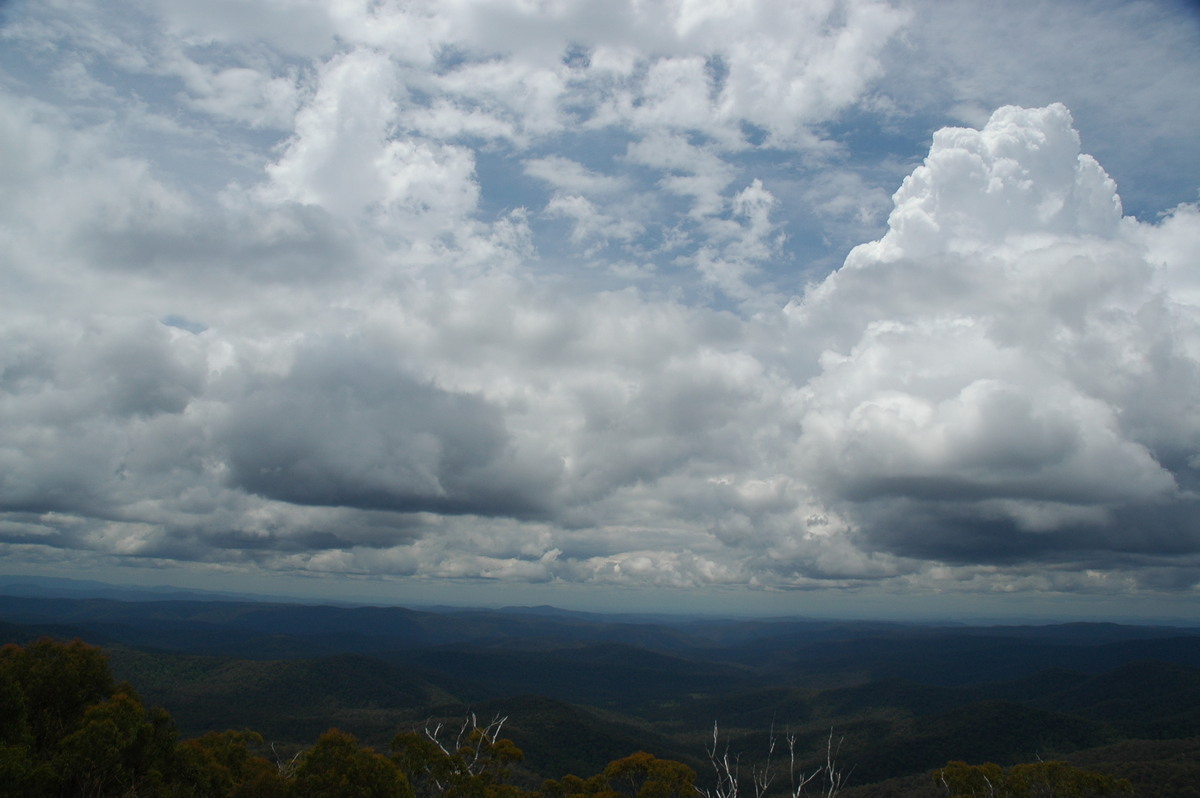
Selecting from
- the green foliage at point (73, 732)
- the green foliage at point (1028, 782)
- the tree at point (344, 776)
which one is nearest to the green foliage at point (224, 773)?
the tree at point (344, 776)

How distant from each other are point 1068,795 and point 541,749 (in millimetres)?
171181

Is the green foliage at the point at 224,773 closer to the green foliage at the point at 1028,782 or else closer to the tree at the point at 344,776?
the tree at the point at 344,776

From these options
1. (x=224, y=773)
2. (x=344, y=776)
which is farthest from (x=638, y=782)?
(x=224, y=773)

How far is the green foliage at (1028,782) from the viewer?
51.6 meters

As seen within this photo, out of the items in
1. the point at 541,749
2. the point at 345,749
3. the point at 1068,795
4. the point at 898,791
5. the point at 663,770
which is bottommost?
the point at 541,749

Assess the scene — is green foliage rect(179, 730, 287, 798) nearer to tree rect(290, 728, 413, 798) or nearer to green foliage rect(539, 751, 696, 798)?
tree rect(290, 728, 413, 798)

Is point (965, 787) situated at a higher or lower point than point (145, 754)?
lower

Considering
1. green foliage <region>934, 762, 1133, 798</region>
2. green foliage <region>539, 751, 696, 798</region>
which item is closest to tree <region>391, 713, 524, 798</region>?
green foliage <region>539, 751, 696, 798</region>

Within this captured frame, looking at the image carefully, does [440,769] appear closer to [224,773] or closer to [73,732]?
[224,773]

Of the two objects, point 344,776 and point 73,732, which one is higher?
point 73,732

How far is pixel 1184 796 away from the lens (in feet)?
329

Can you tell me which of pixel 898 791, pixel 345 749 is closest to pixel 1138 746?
pixel 898 791

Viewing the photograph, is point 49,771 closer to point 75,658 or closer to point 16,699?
point 16,699

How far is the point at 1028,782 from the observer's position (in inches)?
2078
